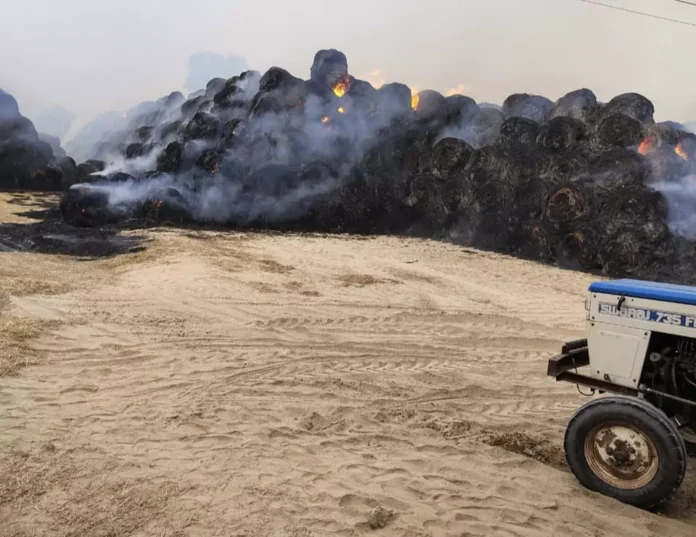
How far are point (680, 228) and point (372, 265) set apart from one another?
7802 mm

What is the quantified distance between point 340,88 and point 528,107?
348 inches

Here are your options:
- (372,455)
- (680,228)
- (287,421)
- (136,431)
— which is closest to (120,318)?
(136,431)

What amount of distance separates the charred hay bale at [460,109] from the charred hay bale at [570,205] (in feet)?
26.9

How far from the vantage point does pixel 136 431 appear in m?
4.78

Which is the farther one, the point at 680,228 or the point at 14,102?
the point at 14,102

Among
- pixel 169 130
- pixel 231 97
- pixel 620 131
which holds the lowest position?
pixel 169 130

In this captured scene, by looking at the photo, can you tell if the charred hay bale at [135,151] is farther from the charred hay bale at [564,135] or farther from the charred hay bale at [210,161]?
the charred hay bale at [564,135]

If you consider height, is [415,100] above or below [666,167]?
above

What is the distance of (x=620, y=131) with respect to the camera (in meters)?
14.9

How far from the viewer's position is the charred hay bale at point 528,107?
2152cm

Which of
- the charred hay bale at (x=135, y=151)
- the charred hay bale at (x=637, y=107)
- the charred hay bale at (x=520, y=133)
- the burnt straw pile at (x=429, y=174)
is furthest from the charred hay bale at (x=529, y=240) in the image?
the charred hay bale at (x=135, y=151)

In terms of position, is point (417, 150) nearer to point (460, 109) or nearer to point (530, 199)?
point (460, 109)

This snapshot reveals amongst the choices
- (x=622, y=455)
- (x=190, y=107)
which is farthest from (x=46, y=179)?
(x=622, y=455)

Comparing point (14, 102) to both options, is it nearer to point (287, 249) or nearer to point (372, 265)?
point (287, 249)
